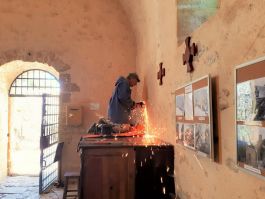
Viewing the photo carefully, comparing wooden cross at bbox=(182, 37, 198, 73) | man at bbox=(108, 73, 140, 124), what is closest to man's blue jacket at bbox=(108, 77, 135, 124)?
man at bbox=(108, 73, 140, 124)

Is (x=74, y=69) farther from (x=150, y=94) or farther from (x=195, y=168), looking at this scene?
(x=195, y=168)

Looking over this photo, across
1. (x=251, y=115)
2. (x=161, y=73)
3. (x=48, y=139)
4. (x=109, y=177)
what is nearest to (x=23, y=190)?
(x=48, y=139)

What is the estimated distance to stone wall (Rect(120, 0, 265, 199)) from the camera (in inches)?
43.1

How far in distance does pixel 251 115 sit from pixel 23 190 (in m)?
4.20

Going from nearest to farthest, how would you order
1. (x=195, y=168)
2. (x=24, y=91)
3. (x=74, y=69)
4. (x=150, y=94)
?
(x=195, y=168) → (x=150, y=94) → (x=74, y=69) → (x=24, y=91)

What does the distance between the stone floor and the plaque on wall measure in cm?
287

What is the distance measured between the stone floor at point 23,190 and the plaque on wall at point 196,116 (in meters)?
2.87

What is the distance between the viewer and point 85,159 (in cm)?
242

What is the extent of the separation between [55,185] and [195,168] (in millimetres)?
3516

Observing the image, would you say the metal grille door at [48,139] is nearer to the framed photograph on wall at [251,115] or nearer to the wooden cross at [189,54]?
the wooden cross at [189,54]

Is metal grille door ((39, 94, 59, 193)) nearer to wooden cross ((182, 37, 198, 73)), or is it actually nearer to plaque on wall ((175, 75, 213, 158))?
plaque on wall ((175, 75, 213, 158))

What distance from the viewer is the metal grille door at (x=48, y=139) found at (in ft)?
14.8

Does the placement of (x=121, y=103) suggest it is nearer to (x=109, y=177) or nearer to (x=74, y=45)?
(x=109, y=177)

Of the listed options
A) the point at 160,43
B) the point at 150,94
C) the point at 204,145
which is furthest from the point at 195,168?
the point at 150,94
